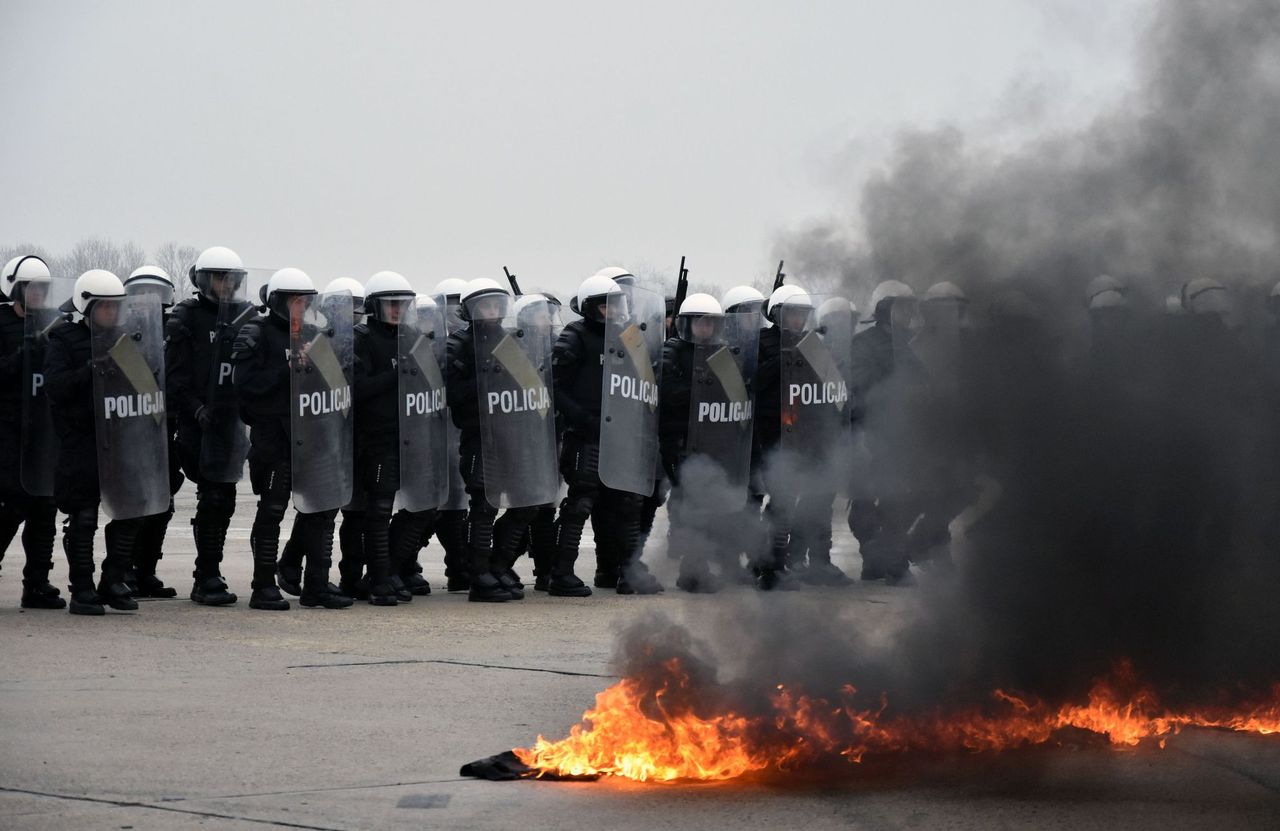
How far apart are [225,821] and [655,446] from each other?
6.67m

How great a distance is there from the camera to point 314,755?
6457 mm

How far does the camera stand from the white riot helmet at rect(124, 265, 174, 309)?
11.1m

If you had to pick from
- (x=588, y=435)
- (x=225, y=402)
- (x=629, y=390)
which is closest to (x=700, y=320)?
(x=629, y=390)

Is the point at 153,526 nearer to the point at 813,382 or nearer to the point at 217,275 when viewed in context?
the point at 217,275

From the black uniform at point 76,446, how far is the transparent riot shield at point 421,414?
191 cm

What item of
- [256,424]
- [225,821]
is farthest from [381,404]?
[225,821]

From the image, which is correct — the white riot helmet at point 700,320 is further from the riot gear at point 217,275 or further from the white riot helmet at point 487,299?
the riot gear at point 217,275

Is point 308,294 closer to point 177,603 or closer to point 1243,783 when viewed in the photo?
point 177,603

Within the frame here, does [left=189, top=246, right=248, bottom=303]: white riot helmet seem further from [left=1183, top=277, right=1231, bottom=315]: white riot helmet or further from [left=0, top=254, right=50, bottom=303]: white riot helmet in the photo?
[left=1183, top=277, right=1231, bottom=315]: white riot helmet

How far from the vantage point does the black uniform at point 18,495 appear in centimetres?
1056

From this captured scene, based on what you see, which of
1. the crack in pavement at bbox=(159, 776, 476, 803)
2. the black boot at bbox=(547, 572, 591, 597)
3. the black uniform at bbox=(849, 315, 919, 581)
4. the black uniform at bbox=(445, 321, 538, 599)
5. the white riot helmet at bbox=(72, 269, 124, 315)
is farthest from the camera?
the black boot at bbox=(547, 572, 591, 597)

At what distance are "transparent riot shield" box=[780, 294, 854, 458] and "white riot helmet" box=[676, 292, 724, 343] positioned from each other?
1.51 ft

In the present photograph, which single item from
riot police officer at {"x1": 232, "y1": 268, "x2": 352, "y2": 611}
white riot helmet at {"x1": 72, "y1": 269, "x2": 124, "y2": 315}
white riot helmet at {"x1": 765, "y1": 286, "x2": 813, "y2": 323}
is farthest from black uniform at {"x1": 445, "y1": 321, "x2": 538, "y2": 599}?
white riot helmet at {"x1": 72, "y1": 269, "x2": 124, "y2": 315}

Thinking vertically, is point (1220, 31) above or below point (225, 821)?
above
